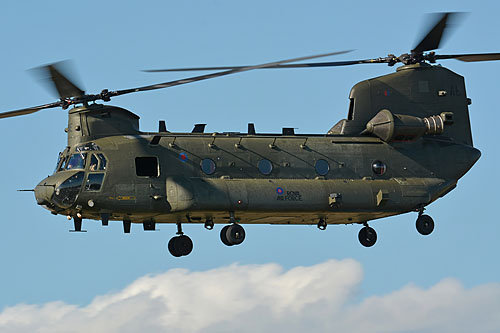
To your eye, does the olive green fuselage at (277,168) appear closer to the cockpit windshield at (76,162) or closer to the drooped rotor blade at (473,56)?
the cockpit windshield at (76,162)

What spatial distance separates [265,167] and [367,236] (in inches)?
203

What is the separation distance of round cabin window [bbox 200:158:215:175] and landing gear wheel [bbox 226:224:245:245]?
2008 mm

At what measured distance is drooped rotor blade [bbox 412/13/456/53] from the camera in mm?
39688

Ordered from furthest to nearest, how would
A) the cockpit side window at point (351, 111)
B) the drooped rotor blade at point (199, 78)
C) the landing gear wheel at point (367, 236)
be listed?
the cockpit side window at point (351, 111) → the landing gear wheel at point (367, 236) → the drooped rotor blade at point (199, 78)

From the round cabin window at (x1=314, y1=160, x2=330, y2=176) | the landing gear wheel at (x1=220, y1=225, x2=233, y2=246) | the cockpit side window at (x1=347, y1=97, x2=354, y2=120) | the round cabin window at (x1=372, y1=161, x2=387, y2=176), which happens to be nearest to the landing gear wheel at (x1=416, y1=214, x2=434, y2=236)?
the round cabin window at (x1=372, y1=161, x2=387, y2=176)

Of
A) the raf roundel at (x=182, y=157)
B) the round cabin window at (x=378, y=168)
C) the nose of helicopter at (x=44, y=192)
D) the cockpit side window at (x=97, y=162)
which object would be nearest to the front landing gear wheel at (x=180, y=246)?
the raf roundel at (x=182, y=157)

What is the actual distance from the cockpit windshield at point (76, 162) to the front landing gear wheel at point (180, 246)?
15.0 feet

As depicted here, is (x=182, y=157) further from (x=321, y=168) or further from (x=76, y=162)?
(x=321, y=168)

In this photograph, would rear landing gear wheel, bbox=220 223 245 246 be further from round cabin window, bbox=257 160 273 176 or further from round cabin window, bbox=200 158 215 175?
round cabin window, bbox=257 160 273 176

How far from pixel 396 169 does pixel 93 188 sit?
11131 mm

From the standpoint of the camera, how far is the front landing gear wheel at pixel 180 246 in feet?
129

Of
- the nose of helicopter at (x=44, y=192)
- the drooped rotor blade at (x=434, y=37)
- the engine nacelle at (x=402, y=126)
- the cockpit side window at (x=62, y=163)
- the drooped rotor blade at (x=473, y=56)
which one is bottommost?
the nose of helicopter at (x=44, y=192)

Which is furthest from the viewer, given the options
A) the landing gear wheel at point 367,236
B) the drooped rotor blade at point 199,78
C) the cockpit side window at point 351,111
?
the cockpit side window at point 351,111

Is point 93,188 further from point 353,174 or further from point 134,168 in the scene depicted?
point 353,174
